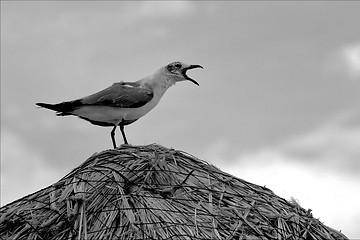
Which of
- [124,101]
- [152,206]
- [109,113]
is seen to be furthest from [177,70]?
[152,206]

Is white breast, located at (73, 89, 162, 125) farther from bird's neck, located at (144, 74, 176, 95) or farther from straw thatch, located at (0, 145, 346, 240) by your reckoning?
straw thatch, located at (0, 145, 346, 240)

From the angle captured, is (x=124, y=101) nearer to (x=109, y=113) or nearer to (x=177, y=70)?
(x=109, y=113)

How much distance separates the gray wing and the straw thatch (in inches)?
87.3

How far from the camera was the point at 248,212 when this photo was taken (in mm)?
7383

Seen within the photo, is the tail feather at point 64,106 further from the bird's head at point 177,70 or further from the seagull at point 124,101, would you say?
the bird's head at point 177,70

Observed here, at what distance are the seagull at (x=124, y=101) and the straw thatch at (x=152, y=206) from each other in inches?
88.8

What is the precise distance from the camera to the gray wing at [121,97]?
10.2 m

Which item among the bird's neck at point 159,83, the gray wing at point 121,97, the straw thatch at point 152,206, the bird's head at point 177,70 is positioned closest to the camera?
the straw thatch at point 152,206

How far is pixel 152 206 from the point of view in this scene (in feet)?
23.2

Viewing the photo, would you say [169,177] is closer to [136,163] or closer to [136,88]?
[136,163]

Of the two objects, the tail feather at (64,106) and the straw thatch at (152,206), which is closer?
the straw thatch at (152,206)

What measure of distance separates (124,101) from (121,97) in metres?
0.07

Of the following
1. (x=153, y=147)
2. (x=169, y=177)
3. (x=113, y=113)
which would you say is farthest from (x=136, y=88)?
(x=169, y=177)

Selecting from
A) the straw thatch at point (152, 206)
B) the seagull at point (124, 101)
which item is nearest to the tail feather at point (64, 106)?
the seagull at point (124, 101)
